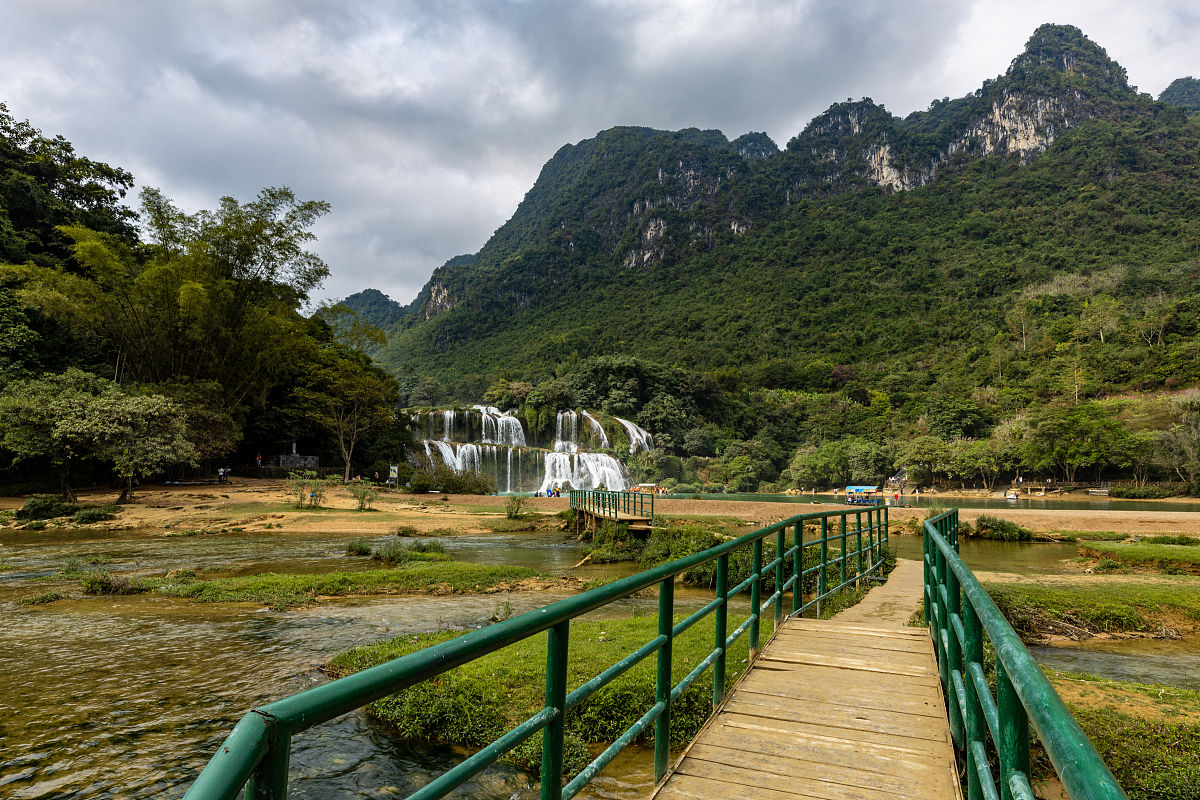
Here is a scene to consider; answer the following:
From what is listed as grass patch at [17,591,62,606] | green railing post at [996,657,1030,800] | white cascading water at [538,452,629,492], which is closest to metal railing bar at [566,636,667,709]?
green railing post at [996,657,1030,800]

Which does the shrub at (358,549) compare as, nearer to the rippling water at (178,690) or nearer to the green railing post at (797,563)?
the rippling water at (178,690)

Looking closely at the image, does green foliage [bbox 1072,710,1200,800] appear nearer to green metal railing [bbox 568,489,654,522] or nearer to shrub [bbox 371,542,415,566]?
green metal railing [bbox 568,489,654,522]

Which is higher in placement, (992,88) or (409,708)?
(992,88)

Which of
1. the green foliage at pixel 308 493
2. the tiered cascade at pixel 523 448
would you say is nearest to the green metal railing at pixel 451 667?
the green foliage at pixel 308 493

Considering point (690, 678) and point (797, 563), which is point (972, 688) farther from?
point (797, 563)

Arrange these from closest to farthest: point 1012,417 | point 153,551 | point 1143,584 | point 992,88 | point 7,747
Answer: point 7,747 < point 1143,584 < point 153,551 < point 1012,417 < point 992,88

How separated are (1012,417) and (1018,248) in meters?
62.4

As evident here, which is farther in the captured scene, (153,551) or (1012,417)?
(1012,417)

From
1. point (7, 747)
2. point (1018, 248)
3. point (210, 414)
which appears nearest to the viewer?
point (7, 747)

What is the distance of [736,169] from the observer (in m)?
167

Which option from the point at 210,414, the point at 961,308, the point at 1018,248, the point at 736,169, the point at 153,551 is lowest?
the point at 153,551

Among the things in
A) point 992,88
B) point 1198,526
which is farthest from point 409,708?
point 992,88

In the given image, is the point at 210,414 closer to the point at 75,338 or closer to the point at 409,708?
the point at 75,338

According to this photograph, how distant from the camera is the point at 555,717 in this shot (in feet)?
6.14
